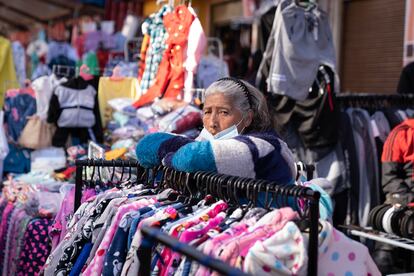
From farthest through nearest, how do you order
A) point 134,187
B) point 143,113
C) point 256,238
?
point 143,113 → point 134,187 → point 256,238

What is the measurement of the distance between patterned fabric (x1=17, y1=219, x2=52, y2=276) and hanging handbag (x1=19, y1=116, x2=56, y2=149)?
1.66 m

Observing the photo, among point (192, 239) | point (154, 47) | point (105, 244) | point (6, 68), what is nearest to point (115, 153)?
point (154, 47)

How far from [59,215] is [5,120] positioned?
2.53 metres

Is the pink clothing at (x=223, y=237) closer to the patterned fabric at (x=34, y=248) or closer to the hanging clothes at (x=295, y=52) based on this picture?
the patterned fabric at (x=34, y=248)

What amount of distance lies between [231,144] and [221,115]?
1.79ft

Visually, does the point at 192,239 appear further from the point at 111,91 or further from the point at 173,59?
the point at 111,91

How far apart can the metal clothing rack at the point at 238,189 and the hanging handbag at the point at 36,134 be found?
9.04ft

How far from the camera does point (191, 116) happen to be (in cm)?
448

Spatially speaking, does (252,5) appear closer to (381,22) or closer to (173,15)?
(381,22)

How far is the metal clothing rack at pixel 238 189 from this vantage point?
2.03m

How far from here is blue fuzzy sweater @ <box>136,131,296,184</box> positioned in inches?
96.9

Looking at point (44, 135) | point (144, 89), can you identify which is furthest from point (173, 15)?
point (44, 135)

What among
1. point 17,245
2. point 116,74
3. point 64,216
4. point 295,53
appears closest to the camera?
point 64,216

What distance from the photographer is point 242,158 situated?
97.2 inches
